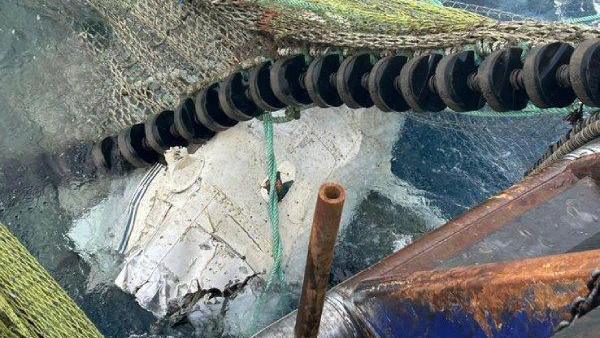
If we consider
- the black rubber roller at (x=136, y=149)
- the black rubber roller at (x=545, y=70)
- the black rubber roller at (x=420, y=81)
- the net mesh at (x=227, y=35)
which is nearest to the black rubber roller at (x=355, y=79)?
the net mesh at (x=227, y=35)

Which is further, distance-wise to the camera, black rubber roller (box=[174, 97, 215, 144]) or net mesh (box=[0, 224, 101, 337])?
black rubber roller (box=[174, 97, 215, 144])

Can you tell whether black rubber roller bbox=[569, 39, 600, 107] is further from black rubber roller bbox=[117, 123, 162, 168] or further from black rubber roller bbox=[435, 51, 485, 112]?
black rubber roller bbox=[117, 123, 162, 168]

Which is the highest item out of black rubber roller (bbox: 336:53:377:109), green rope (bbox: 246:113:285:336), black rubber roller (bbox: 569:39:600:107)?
black rubber roller (bbox: 336:53:377:109)

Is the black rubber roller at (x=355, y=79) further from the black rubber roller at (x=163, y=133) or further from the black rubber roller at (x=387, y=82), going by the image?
the black rubber roller at (x=163, y=133)

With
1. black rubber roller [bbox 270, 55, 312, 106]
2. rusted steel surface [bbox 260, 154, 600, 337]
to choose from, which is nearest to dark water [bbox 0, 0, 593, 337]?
black rubber roller [bbox 270, 55, 312, 106]

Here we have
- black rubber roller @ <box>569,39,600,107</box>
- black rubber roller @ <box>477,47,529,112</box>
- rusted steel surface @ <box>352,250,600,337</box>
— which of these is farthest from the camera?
black rubber roller @ <box>477,47,529,112</box>
